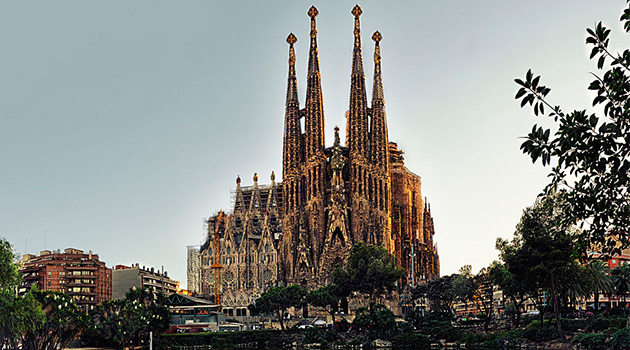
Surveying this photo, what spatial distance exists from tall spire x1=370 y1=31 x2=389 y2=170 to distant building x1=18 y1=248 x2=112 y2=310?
208 feet

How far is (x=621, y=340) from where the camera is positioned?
166 feet

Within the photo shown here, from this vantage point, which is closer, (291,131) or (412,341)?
(412,341)

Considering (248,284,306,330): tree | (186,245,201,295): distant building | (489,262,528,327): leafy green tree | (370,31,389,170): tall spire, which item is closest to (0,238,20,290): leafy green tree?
(489,262,528,327): leafy green tree

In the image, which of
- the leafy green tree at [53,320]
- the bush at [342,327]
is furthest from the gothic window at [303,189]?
the leafy green tree at [53,320]

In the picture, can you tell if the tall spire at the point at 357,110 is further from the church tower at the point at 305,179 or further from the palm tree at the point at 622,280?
the palm tree at the point at 622,280

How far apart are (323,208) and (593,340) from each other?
249ft

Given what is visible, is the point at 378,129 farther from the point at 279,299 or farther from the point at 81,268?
the point at 81,268

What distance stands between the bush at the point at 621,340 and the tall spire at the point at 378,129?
7866 cm

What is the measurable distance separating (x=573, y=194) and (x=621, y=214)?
1.05 m

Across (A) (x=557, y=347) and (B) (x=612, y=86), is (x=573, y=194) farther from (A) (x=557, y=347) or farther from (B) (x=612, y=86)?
(A) (x=557, y=347)

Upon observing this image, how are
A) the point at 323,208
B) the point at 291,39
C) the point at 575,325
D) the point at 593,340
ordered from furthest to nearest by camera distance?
the point at 291,39, the point at 323,208, the point at 575,325, the point at 593,340

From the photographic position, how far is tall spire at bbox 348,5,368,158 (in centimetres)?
12838

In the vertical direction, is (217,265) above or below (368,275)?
above

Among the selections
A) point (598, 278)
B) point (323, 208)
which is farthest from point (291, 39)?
point (598, 278)
